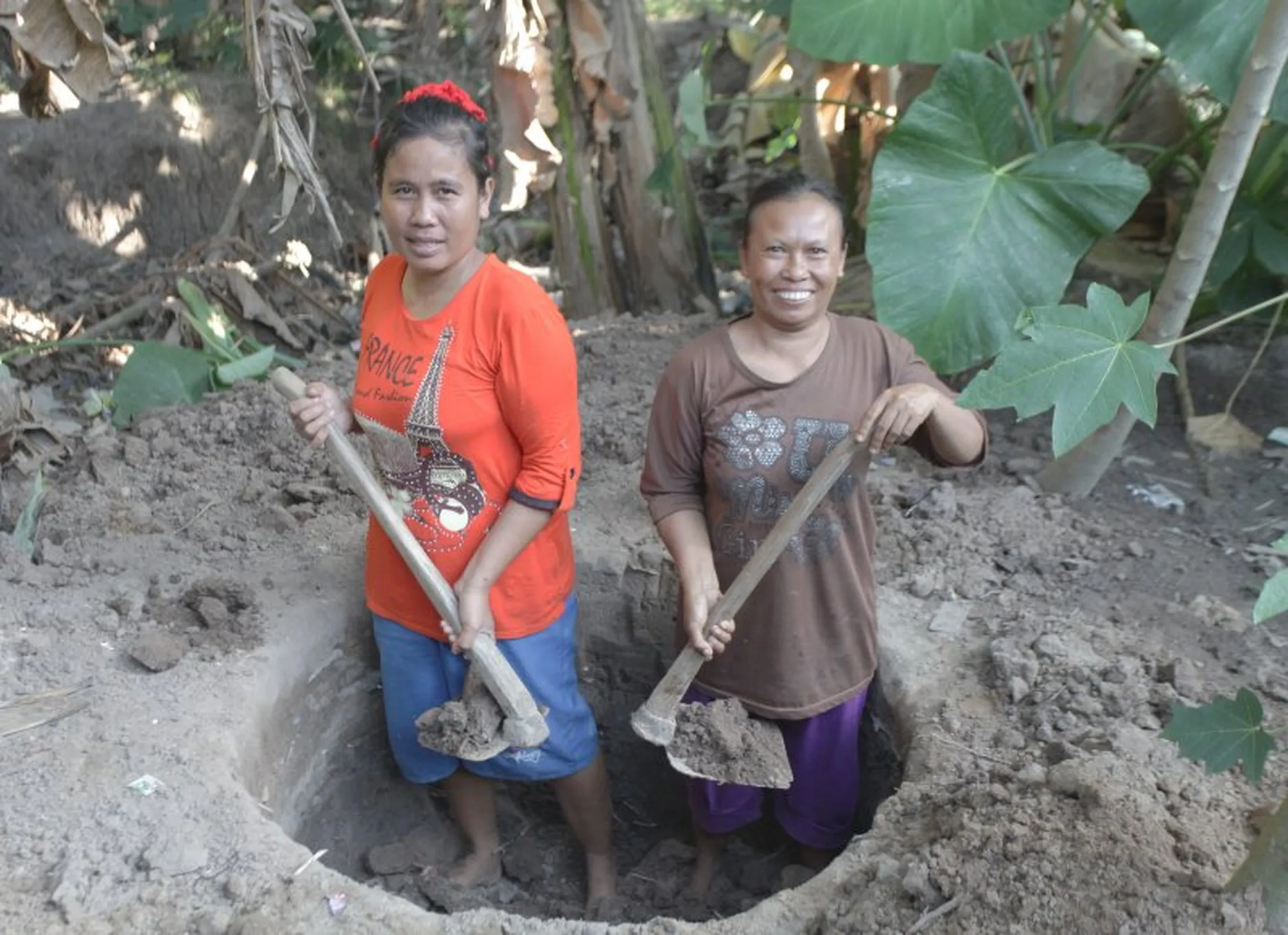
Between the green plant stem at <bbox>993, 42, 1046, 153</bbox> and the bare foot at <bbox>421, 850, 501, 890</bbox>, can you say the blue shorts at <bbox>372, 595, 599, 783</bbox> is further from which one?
the green plant stem at <bbox>993, 42, 1046, 153</bbox>

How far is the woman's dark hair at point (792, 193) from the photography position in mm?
1986

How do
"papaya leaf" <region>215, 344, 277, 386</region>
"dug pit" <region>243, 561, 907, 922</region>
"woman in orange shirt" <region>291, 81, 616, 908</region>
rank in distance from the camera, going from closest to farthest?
"woman in orange shirt" <region>291, 81, 616, 908</region>
"dug pit" <region>243, 561, 907, 922</region>
"papaya leaf" <region>215, 344, 277, 386</region>

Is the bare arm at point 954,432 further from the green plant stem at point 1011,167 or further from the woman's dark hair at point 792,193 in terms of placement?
the green plant stem at point 1011,167

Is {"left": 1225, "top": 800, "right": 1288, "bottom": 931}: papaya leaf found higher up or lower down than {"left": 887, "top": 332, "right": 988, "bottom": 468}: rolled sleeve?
lower down

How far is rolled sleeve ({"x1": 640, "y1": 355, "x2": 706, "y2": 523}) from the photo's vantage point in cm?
209

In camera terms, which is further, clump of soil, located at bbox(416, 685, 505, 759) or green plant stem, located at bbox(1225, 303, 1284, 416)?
green plant stem, located at bbox(1225, 303, 1284, 416)

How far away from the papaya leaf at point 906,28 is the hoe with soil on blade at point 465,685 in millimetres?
1404

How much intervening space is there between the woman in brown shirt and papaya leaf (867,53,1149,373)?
14.0 inches

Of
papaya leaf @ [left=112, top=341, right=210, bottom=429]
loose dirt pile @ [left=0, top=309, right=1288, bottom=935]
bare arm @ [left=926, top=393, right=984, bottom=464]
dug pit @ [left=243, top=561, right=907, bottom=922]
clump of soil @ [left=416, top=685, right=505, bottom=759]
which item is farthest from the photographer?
papaya leaf @ [left=112, top=341, right=210, bottom=429]

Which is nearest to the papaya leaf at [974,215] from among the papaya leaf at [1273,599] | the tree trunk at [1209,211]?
the tree trunk at [1209,211]

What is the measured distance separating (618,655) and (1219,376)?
1983mm

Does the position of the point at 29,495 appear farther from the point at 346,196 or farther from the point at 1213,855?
the point at 346,196

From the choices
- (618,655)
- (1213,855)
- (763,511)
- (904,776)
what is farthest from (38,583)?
(1213,855)

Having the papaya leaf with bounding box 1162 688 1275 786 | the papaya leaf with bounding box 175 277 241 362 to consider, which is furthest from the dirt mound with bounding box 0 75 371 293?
the papaya leaf with bounding box 1162 688 1275 786
